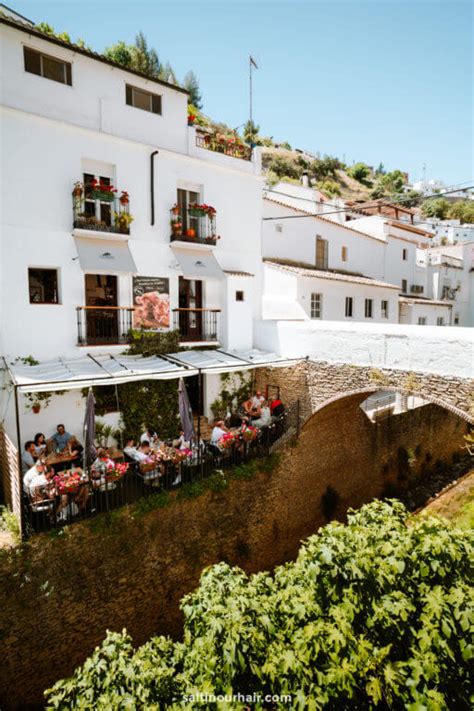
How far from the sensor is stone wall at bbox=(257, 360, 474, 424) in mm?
10430

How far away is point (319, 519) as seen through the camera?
52.0 feet

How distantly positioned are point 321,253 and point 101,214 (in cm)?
1420

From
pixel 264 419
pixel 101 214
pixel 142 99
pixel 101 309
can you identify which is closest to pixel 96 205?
pixel 101 214

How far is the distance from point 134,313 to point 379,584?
420 inches

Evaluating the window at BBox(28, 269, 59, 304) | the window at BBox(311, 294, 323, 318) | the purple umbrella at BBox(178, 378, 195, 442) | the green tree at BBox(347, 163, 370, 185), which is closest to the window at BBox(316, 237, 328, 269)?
the window at BBox(311, 294, 323, 318)

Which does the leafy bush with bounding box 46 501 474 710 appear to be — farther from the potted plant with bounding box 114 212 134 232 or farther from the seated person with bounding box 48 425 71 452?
the potted plant with bounding box 114 212 134 232

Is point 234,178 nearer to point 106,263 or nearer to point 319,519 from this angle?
point 106,263

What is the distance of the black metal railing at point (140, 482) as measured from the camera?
884cm

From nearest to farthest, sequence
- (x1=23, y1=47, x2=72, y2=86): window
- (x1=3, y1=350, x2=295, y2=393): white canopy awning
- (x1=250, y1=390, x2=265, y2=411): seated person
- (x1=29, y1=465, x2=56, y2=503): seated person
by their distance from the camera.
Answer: (x1=29, y1=465, x2=56, y2=503): seated person, (x1=3, y1=350, x2=295, y2=393): white canopy awning, (x1=23, y1=47, x2=72, y2=86): window, (x1=250, y1=390, x2=265, y2=411): seated person

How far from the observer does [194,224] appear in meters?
14.7

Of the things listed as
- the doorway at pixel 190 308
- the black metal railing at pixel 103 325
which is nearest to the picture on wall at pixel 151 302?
the black metal railing at pixel 103 325

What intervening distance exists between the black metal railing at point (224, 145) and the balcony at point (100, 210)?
4.37m

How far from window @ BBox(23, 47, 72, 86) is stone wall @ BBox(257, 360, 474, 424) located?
11.7m

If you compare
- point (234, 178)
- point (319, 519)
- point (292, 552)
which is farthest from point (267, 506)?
point (234, 178)
